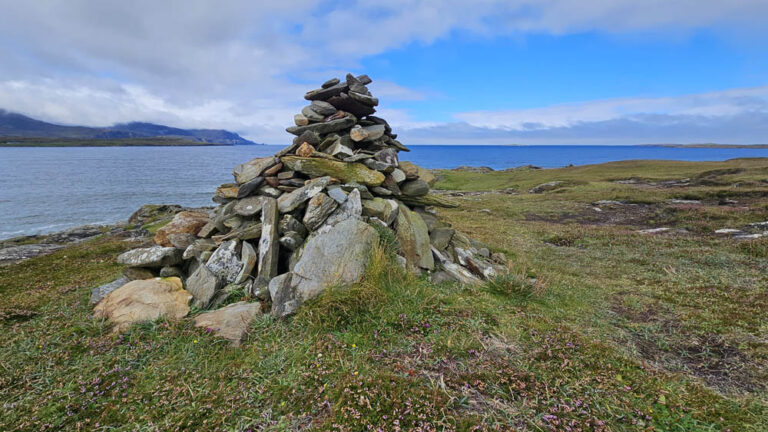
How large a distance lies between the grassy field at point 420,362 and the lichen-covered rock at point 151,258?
1.47 m

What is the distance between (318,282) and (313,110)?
6.94 metres

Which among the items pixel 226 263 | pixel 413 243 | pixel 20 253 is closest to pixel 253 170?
pixel 226 263

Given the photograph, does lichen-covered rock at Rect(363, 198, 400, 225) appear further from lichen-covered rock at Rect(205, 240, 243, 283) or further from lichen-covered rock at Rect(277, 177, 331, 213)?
lichen-covered rock at Rect(205, 240, 243, 283)

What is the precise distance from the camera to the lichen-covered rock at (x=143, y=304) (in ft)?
23.5

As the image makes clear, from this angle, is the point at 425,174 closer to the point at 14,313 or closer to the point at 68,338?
the point at 68,338

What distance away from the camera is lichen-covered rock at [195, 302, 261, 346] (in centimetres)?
665

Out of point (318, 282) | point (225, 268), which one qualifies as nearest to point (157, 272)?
point (225, 268)

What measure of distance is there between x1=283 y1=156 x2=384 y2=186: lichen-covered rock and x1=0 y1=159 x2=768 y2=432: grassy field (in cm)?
271

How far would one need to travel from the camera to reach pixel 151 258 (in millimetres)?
9133

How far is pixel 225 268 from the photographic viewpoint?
28.7 feet

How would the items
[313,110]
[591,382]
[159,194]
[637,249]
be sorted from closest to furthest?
[591,382]
[313,110]
[637,249]
[159,194]

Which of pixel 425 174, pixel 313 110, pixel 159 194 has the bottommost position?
pixel 159 194

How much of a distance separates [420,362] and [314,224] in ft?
16.2

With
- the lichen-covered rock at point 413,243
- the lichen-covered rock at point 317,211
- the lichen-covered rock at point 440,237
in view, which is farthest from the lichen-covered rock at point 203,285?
the lichen-covered rock at point 440,237
